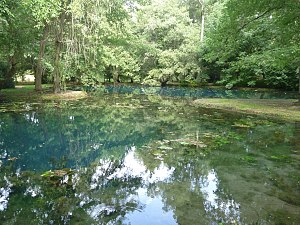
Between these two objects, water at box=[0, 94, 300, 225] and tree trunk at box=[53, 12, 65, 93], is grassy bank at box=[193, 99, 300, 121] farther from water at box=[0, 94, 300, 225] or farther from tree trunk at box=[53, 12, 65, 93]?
tree trunk at box=[53, 12, 65, 93]

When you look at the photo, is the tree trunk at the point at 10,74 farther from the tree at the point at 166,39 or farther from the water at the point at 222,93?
the tree at the point at 166,39

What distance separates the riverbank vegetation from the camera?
49.4 feet

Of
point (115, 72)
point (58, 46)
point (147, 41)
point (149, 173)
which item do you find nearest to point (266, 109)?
point (149, 173)

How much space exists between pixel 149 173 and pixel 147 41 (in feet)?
112

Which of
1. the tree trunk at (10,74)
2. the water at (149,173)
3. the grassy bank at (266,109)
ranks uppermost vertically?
the tree trunk at (10,74)

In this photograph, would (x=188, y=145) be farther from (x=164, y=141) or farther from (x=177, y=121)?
(x=177, y=121)

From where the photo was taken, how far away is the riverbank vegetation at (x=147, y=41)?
15.0 meters

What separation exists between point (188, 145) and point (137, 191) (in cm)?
358

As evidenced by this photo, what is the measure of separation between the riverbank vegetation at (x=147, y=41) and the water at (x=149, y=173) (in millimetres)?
5237

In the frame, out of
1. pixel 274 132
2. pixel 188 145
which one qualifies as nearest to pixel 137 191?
pixel 188 145

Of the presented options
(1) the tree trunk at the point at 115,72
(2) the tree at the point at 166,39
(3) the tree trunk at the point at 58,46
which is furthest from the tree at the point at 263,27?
(1) the tree trunk at the point at 115,72

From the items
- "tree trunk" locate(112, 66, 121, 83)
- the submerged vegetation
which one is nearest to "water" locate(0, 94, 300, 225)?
the submerged vegetation

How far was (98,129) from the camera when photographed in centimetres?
1179

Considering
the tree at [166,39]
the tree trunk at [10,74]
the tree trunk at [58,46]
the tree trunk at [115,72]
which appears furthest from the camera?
the tree trunk at [115,72]
